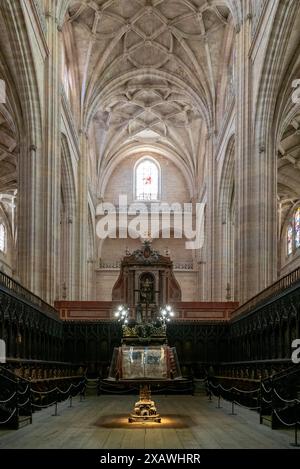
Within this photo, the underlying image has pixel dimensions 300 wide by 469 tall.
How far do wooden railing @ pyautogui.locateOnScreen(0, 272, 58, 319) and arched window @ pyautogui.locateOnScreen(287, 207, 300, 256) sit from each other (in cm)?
2314

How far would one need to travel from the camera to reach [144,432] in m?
10.8

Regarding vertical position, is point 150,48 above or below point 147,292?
above

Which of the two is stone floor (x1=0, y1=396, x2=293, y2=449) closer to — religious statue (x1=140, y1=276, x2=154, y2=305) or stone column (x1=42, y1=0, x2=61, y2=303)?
stone column (x1=42, y1=0, x2=61, y2=303)

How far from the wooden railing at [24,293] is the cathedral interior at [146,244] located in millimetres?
87

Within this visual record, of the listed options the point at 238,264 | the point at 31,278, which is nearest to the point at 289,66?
the point at 238,264

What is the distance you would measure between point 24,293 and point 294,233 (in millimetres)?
29422

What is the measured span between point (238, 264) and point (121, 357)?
44.9ft

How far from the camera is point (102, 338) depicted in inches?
1112

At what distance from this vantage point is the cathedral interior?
40.3 ft

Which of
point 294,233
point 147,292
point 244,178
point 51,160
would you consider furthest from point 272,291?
point 294,233

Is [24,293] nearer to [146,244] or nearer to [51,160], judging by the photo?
[51,160]

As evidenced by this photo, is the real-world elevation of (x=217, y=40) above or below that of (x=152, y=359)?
above

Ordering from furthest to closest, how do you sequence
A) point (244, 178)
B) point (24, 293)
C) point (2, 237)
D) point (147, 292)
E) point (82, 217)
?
point (2, 237) → point (82, 217) → point (147, 292) → point (244, 178) → point (24, 293)

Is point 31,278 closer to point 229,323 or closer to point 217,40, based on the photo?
point 229,323
